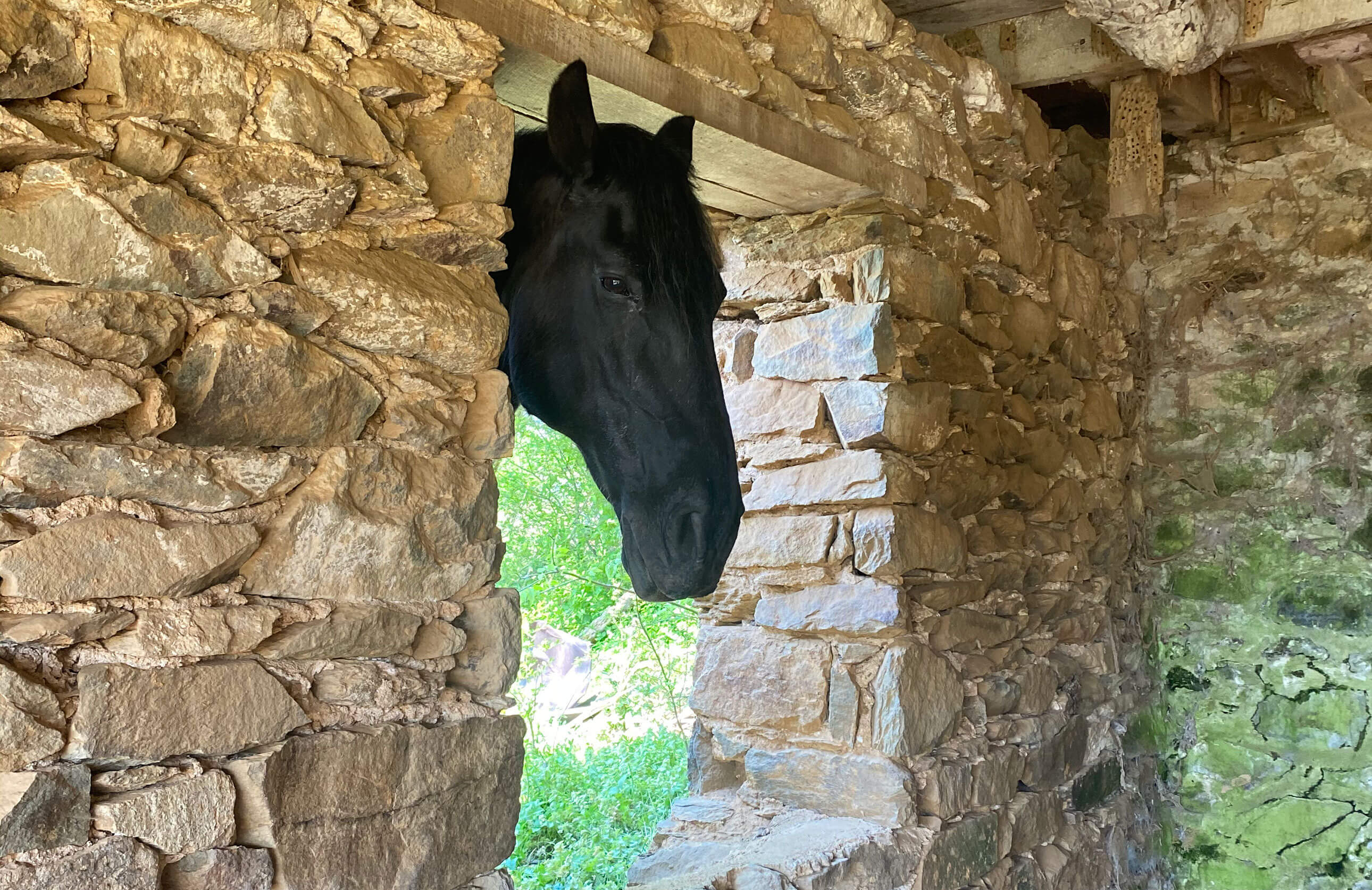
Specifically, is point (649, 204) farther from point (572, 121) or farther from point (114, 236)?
point (114, 236)

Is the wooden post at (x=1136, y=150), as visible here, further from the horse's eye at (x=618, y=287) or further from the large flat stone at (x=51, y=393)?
the large flat stone at (x=51, y=393)

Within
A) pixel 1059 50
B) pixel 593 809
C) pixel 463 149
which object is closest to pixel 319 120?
pixel 463 149

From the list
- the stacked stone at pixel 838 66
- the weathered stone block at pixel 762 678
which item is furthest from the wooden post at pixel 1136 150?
the weathered stone block at pixel 762 678

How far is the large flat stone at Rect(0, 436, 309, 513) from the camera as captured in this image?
97 cm

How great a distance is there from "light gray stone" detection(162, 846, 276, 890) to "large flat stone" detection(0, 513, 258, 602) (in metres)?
0.27

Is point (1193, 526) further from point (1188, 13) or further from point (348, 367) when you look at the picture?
point (348, 367)

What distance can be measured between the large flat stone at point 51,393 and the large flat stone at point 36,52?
257 millimetres

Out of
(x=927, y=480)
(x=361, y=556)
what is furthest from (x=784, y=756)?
(x=361, y=556)

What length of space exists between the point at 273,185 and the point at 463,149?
317 millimetres

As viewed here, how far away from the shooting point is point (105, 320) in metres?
1.03

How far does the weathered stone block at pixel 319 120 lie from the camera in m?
1.22

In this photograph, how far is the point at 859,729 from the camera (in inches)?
96.0

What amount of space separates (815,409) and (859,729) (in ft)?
2.50

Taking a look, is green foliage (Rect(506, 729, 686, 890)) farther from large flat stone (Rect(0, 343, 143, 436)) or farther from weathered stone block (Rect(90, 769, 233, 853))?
large flat stone (Rect(0, 343, 143, 436))
